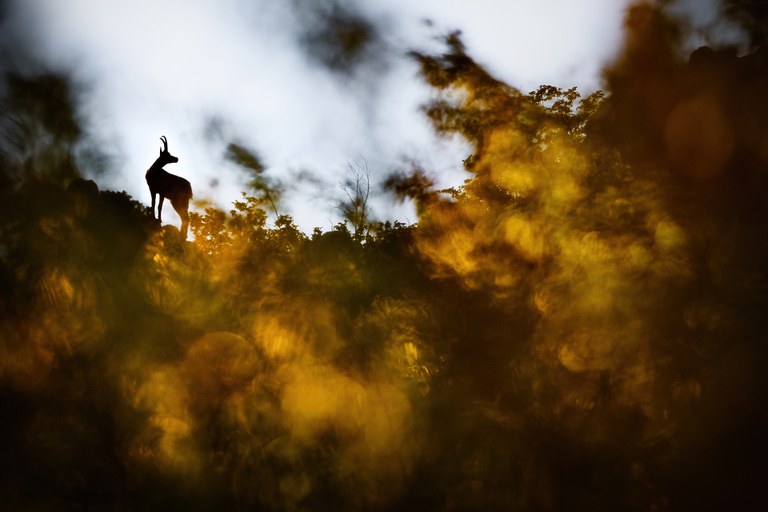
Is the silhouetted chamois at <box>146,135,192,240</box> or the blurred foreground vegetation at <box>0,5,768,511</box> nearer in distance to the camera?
the blurred foreground vegetation at <box>0,5,768,511</box>

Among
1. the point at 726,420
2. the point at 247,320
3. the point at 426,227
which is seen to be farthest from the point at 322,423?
the point at 726,420

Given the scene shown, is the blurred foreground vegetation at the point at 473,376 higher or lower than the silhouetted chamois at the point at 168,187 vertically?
lower

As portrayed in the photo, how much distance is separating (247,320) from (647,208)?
19.0 ft

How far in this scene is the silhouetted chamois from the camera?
7305 mm

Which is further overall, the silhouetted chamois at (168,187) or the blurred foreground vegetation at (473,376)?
the silhouetted chamois at (168,187)

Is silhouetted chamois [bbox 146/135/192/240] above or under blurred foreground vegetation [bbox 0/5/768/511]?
above

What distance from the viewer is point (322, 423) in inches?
244

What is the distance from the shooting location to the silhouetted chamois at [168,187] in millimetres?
7305

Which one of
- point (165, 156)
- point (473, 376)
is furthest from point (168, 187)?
point (473, 376)

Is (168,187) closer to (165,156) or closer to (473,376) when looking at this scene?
(165,156)

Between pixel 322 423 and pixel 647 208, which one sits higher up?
pixel 647 208

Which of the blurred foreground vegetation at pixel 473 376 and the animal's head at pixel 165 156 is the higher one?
the animal's head at pixel 165 156

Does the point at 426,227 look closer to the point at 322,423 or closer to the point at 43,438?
the point at 322,423

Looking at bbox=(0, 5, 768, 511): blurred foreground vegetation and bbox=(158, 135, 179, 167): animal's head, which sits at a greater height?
bbox=(158, 135, 179, 167): animal's head
